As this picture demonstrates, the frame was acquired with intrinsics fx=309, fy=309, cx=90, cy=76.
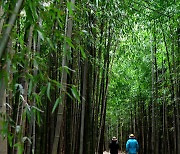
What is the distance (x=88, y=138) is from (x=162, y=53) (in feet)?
9.91


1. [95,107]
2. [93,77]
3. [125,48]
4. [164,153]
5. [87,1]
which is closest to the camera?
[87,1]

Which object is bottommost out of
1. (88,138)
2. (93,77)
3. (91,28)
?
(88,138)

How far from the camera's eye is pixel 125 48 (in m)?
5.83

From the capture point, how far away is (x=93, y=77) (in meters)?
4.51

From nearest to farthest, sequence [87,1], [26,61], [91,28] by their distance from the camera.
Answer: [26,61] → [87,1] → [91,28]

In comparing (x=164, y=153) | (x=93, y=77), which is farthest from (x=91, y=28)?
(x=164, y=153)

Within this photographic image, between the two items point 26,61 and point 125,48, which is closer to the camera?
point 26,61

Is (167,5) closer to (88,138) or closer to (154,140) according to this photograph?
(88,138)

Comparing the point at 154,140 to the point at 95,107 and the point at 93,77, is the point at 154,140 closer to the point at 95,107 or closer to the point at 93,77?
the point at 95,107

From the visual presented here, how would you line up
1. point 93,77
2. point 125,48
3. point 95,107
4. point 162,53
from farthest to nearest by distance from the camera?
point 162,53
point 125,48
point 95,107
point 93,77

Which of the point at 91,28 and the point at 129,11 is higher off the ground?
the point at 129,11

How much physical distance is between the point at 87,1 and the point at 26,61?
1801 millimetres

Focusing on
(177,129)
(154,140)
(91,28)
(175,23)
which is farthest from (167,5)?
(154,140)

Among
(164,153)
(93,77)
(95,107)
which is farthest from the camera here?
(164,153)
